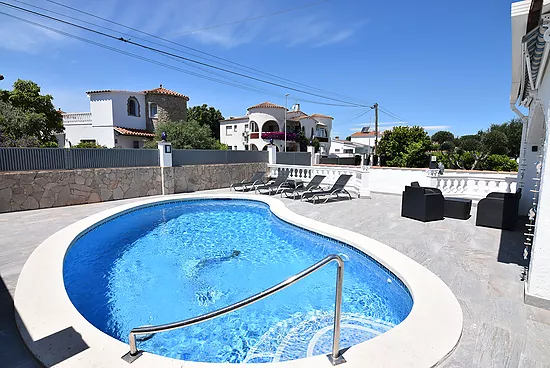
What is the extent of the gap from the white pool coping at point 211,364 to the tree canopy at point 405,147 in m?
22.7

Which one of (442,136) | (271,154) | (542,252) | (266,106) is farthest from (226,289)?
(442,136)

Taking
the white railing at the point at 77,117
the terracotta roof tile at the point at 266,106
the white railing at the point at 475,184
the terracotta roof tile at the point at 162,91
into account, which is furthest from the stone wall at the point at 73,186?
the terracotta roof tile at the point at 266,106

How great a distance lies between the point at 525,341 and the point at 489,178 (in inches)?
346

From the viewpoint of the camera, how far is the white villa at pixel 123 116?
87.5 ft

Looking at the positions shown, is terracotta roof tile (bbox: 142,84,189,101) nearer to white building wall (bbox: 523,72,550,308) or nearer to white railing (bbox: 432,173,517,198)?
white railing (bbox: 432,173,517,198)

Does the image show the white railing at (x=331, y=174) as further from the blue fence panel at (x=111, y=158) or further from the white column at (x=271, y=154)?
the blue fence panel at (x=111, y=158)

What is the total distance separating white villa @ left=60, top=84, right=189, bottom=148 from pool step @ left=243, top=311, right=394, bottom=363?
91.1 feet

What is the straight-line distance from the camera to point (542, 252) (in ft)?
9.80

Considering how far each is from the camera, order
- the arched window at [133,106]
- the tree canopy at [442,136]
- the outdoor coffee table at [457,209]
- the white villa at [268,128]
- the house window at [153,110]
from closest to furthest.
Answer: the outdoor coffee table at [457,209]
the arched window at [133,106]
the house window at [153,110]
the white villa at [268,128]
the tree canopy at [442,136]

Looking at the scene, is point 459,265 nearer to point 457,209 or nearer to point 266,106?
point 457,209

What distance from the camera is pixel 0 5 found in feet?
27.0

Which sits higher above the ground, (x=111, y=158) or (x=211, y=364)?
(x=111, y=158)

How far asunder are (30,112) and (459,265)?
96.3 feet

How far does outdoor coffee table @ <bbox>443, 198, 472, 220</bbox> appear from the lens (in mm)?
7410
